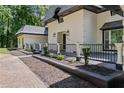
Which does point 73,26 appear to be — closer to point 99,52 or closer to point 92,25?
point 92,25

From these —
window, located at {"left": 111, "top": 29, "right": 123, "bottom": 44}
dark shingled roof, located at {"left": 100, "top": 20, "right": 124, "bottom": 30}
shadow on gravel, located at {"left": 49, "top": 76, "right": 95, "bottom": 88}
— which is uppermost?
dark shingled roof, located at {"left": 100, "top": 20, "right": 124, "bottom": 30}

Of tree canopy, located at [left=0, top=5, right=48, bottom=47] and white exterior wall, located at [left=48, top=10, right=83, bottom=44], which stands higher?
tree canopy, located at [left=0, top=5, right=48, bottom=47]

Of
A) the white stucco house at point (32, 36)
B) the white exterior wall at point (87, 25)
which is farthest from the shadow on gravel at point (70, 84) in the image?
the white stucco house at point (32, 36)

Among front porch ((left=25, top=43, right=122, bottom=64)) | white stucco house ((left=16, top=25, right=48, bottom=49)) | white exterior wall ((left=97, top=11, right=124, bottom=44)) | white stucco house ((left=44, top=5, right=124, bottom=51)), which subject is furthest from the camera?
white stucco house ((left=16, top=25, right=48, bottom=49))

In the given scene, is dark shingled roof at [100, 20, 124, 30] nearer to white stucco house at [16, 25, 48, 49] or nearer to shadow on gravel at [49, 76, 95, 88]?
shadow on gravel at [49, 76, 95, 88]

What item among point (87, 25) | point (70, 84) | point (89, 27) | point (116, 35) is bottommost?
point (70, 84)

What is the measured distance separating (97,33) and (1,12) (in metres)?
11.1

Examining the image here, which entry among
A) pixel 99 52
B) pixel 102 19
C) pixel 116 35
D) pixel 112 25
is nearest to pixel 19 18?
pixel 102 19

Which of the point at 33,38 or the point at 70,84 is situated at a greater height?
the point at 33,38

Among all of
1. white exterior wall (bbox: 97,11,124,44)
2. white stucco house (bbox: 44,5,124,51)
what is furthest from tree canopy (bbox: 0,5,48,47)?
white exterior wall (bbox: 97,11,124,44)
